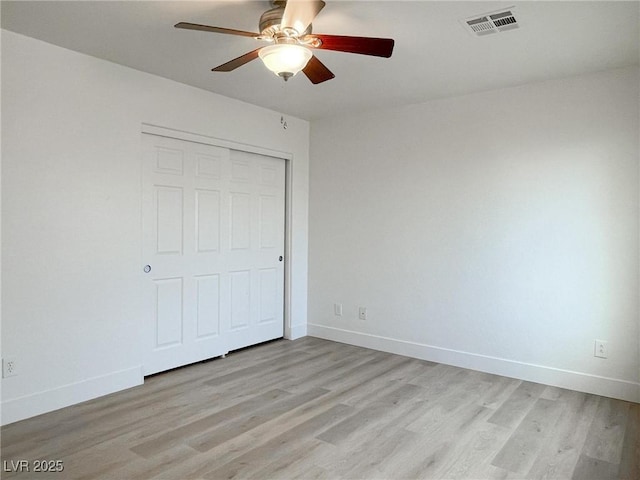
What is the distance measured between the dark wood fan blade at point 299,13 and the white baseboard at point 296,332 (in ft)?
11.5

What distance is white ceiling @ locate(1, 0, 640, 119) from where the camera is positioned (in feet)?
8.09

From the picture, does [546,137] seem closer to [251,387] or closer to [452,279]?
[452,279]

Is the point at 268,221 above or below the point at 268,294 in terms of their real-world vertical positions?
above

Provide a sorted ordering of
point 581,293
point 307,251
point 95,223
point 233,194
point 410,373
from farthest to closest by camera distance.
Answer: point 307,251
point 233,194
point 410,373
point 581,293
point 95,223

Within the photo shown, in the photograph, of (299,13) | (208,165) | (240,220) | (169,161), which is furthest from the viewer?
(240,220)

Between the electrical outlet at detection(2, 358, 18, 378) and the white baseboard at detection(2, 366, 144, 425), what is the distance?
170 millimetres

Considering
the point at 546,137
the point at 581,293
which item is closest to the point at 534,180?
the point at 546,137

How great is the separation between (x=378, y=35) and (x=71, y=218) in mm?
2441

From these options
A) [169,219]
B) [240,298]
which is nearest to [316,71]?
[169,219]

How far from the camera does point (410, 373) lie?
3.95 meters

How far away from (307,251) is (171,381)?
7.12 feet

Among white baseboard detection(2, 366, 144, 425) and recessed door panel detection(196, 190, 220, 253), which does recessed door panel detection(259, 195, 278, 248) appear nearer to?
recessed door panel detection(196, 190, 220, 253)

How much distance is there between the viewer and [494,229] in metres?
3.94

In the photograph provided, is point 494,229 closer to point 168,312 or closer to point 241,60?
point 241,60
